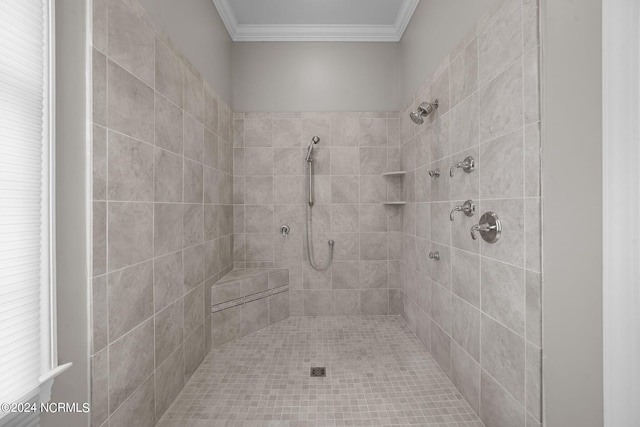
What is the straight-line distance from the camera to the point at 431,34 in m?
1.82

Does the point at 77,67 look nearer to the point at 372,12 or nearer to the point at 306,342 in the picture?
the point at 306,342

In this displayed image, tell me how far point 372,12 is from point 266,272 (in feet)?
7.68

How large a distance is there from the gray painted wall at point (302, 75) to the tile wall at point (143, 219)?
0.78 m

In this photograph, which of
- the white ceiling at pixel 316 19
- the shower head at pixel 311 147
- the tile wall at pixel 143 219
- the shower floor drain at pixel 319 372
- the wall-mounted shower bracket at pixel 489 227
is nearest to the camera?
the tile wall at pixel 143 219

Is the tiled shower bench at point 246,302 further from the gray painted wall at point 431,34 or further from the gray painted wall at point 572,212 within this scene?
the gray painted wall at point 431,34

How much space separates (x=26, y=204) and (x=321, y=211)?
1933mm

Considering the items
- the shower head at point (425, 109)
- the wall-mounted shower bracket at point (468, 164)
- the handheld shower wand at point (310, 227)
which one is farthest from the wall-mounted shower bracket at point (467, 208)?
the handheld shower wand at point (310, 227)

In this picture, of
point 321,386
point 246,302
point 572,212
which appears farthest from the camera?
point 246,302

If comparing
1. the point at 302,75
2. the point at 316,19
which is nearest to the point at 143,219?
the point at 302,75

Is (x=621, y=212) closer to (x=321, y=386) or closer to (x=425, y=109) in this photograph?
(x=425, y=109)

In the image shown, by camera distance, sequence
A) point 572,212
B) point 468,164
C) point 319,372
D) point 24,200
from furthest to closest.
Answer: point 319,372
point 468,164
point 572,212
point 24,200

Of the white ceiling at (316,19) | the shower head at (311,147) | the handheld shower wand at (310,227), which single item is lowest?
the handheld shower wand at (310,227)

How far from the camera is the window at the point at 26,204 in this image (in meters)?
0.70

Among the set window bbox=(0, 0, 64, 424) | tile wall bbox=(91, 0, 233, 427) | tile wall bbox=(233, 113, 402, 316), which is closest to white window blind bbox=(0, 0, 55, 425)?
window bbox=(0, 0, 64, 424)
